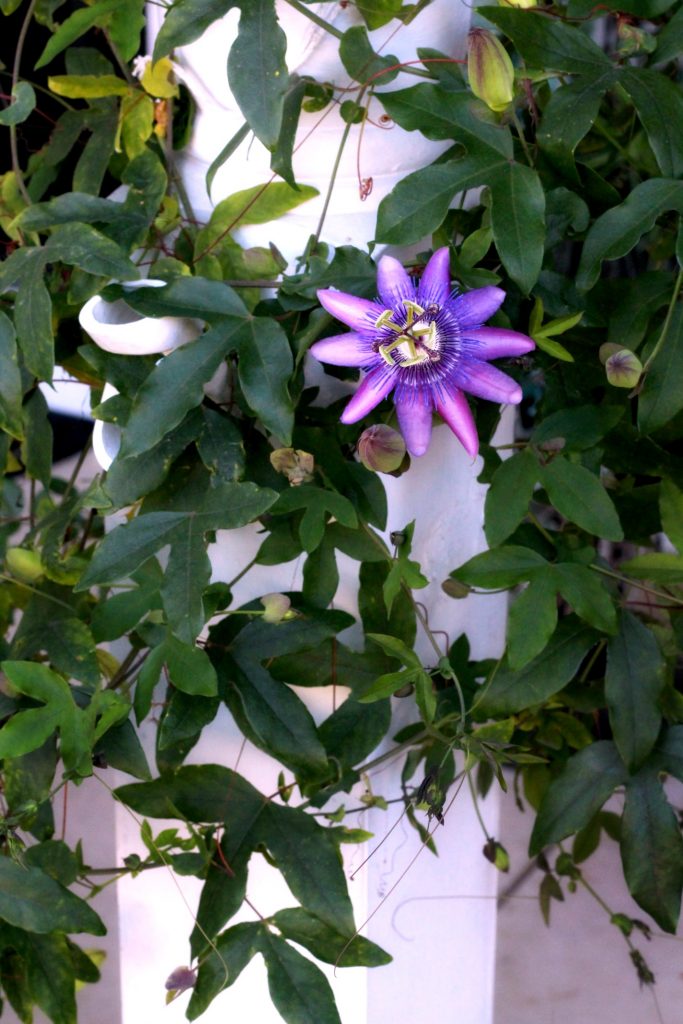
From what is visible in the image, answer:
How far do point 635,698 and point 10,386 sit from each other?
19.6 inches

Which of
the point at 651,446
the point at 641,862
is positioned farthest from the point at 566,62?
the point at 641,862

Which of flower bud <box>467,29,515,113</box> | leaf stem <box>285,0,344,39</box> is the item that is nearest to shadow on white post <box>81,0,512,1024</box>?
leaf stem <box>285,0,344,39</box>

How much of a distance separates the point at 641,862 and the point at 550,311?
41 centimetres

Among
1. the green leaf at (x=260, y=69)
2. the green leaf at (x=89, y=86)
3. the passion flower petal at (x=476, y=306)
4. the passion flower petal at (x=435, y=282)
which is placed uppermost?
the green leaf at (x=89, y=86)

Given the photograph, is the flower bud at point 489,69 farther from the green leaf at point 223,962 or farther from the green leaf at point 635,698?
the green leaf at point 223,962

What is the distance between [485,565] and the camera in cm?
81

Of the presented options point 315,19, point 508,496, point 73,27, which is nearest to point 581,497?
point 508,496

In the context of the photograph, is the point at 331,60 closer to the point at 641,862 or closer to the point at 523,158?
the point at 523,158

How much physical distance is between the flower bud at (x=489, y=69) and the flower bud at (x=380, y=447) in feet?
0.73

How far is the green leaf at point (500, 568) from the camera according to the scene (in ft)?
2.65

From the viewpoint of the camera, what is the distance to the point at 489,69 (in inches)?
29.4

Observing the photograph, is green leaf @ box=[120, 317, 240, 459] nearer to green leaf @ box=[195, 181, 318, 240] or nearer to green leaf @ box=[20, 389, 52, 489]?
green leaf @ box=[195, 181, 318, 240]

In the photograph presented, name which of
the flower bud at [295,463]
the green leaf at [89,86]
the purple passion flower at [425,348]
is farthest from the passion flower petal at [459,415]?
the green leaf at [89,86]

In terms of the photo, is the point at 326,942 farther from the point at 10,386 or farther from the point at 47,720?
the point at 10,386
